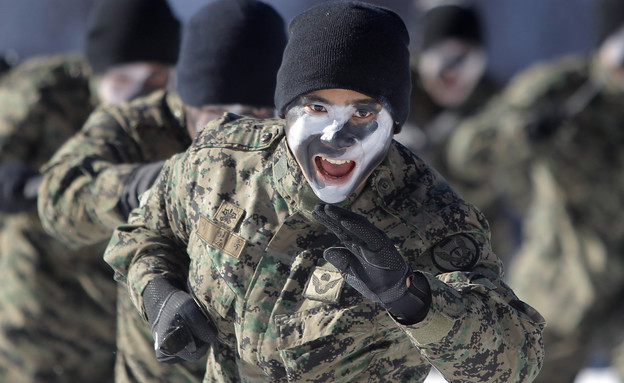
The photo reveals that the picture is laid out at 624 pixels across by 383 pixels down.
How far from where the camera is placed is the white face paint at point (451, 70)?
7.10 meters

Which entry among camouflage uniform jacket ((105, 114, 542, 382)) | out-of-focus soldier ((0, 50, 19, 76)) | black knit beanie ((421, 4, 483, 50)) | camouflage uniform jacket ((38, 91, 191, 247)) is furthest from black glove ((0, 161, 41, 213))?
black knit beanie ((421, 4, 483, 50))

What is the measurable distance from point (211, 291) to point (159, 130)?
1213 millimetres

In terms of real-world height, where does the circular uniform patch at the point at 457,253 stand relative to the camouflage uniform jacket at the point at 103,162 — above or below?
above

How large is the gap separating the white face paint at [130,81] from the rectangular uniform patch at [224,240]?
75.5 inches

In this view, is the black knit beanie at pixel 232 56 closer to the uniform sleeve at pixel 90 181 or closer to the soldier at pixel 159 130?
the soldier at pixel 159 130

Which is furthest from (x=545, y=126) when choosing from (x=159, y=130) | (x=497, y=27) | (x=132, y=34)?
(x=159, y=130)

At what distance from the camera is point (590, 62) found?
252 inches

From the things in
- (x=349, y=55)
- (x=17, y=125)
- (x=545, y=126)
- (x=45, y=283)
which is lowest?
(x=45, y=283)

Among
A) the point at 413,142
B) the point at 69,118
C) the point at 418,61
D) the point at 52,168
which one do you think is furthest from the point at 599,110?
the point at 52,168

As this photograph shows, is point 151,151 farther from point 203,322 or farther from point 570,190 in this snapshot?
point 570,190

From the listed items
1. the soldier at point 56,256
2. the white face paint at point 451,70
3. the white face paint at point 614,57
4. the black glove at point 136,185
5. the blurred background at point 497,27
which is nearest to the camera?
the black glove at point 136,185

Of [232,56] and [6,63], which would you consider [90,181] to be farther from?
[6,63]

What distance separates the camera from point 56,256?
15.3ft

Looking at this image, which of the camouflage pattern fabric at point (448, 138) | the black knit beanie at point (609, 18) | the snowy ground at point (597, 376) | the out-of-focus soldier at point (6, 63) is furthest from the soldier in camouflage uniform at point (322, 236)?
Answer: the snowy ground at point (597, 376)
